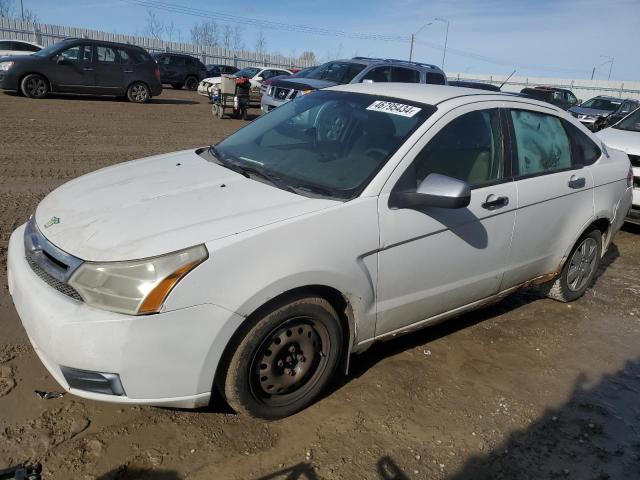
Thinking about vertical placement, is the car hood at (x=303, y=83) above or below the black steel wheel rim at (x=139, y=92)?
above

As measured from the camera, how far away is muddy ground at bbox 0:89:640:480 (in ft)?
8.45

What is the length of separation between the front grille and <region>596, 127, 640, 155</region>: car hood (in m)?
6.53

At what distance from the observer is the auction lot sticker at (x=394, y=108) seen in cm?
336

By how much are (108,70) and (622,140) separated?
14078 millimetres

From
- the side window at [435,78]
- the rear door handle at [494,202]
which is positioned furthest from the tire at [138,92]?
the rear door handle at [494,202]

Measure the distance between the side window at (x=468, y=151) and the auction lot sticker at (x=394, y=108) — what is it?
0.23 m

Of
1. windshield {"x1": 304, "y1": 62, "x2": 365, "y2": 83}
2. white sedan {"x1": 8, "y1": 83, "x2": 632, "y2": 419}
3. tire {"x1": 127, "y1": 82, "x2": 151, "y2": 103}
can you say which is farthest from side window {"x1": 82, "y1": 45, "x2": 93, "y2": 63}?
white sedan {"x1": 8, "y1": 83, "x2": 632, "y2": 419}

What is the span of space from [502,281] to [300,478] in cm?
205

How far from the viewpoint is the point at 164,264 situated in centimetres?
234

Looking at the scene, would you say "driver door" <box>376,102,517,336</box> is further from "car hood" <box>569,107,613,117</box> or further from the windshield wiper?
"car hood" <box>569,107,613,117</box>

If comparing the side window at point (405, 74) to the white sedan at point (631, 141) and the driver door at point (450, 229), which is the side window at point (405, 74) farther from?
the driver door at point (450, 229)

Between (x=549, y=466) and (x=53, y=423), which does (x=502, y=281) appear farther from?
(x=53, y=423)

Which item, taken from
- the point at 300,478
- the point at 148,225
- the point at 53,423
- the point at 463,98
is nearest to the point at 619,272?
the point at 463,98

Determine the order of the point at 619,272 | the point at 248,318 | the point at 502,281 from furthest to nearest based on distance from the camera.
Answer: the point at 619,272
the point at 502,281
the point at 248,318
